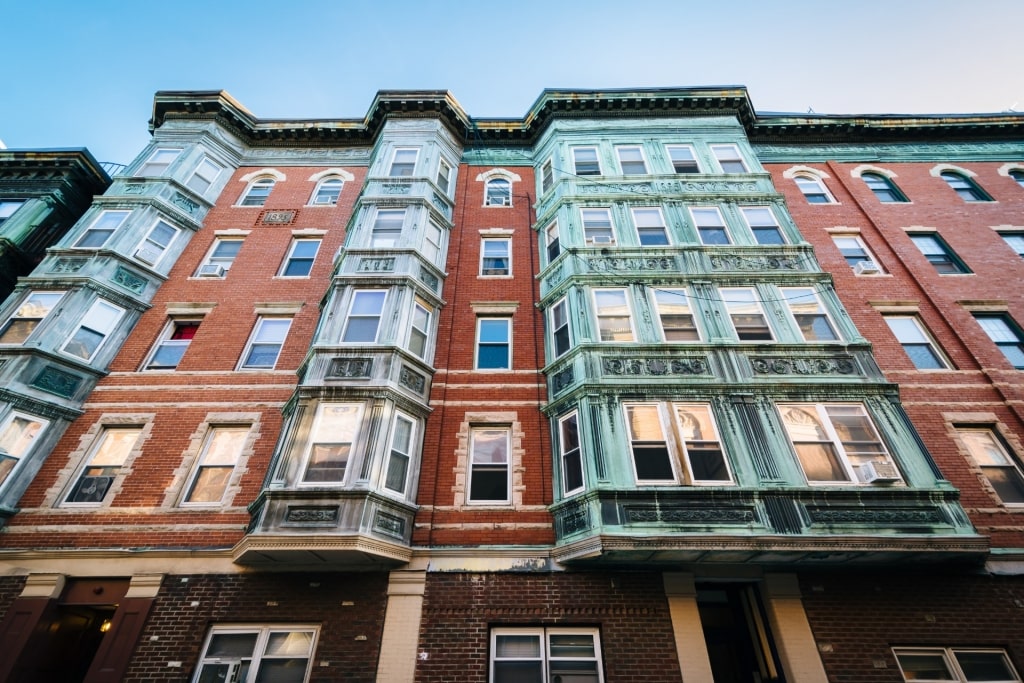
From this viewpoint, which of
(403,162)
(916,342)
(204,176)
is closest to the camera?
(916,342)

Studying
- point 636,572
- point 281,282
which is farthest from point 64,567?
point 636,572

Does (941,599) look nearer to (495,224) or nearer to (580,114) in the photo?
(495,224)

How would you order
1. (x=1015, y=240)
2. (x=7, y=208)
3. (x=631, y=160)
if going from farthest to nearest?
(x=631, y=160), (x=7, y=208), (x=1015, y=240)

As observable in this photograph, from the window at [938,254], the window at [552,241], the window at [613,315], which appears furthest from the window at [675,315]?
the window at [938,254]

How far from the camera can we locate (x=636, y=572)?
29.9 ft

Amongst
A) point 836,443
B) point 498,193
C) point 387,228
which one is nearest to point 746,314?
point 836,443

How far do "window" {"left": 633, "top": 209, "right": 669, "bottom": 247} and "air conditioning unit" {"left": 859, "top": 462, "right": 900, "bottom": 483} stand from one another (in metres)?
7.09

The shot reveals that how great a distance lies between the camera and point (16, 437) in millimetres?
10383

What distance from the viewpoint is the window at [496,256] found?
48.1 feet

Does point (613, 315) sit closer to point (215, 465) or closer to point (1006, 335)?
point (215, 465)

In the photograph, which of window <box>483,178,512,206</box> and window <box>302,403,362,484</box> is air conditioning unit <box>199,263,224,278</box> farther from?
window <box>483,178,512,206</box>

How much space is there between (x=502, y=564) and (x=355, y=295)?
750cm

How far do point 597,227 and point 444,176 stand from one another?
6.08m

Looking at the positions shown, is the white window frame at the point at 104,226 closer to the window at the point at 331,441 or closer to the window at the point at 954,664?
A: the window at the point at 331,441
